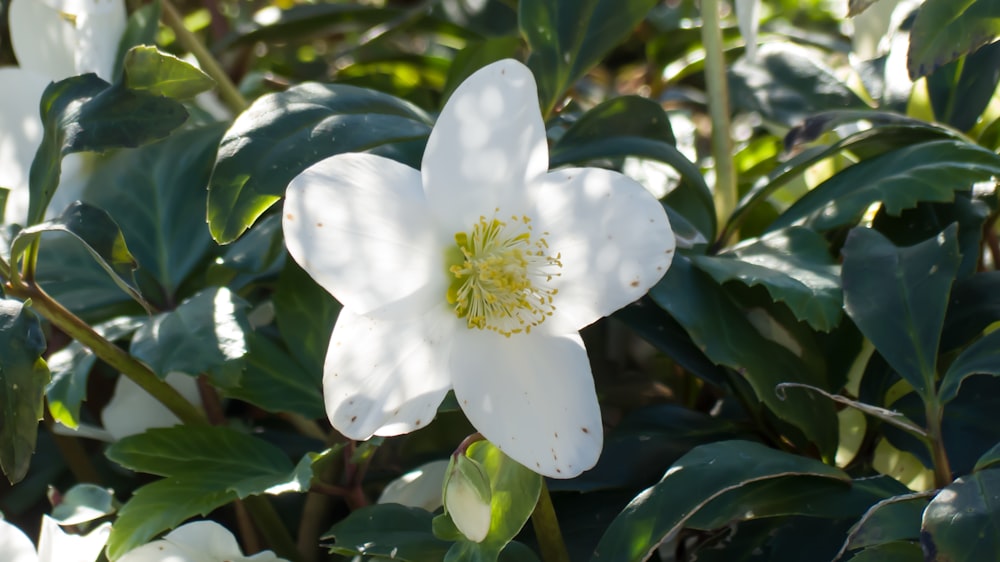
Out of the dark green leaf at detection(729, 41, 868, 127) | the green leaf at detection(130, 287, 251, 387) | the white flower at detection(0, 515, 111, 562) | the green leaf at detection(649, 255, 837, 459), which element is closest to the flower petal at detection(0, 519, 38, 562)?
the white flower at detection(0, 515, 111, 562)

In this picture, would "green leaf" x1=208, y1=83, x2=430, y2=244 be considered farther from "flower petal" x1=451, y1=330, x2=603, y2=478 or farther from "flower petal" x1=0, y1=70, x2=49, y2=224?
"flower petal" x1=0, y1=70, x2=49, y2=224

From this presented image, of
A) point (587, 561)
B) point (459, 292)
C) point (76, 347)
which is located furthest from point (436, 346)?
point (76, 347)

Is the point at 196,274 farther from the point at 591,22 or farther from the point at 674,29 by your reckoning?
the point at 674,29

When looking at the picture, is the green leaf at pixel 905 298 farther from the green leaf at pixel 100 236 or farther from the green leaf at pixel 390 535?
the green leaf at pixel 100 236

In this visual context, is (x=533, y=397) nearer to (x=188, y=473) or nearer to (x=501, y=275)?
(x=501, y=275)

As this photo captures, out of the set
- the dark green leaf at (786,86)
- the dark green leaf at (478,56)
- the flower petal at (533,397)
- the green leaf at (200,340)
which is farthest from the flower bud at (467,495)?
the dark green leaf at (786,86)

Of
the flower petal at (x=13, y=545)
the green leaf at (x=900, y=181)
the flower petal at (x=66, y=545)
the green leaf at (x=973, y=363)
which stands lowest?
the flower petal at (x=66, y=545)

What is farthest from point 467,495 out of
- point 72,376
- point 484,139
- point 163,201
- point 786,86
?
point 786,86
